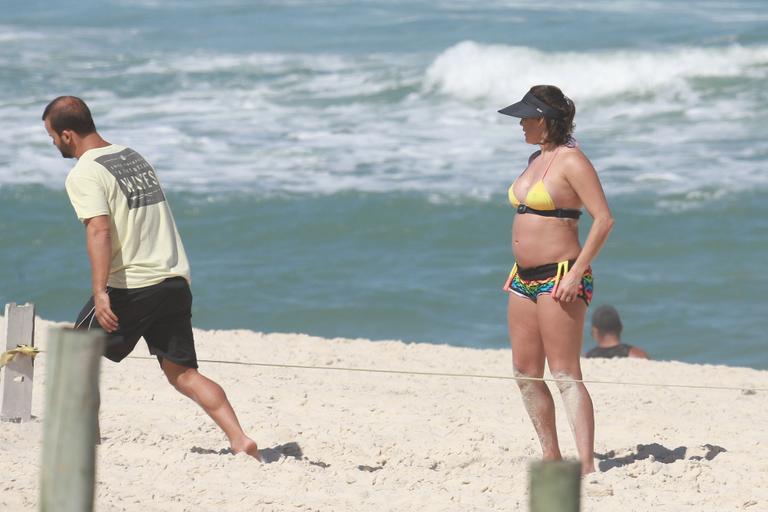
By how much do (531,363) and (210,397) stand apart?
1342mm

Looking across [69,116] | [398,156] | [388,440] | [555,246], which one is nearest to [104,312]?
[69,116]

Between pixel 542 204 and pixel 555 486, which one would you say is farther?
pixel 542 204

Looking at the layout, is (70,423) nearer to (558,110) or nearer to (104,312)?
(104,312)

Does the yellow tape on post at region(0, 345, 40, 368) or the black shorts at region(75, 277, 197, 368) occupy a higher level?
the black shorts at region(75, 277, 197, 368)

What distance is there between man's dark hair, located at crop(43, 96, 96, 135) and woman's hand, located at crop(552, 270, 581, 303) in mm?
1974

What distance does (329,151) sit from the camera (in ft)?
55.8

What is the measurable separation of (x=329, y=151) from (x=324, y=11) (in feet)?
42.5

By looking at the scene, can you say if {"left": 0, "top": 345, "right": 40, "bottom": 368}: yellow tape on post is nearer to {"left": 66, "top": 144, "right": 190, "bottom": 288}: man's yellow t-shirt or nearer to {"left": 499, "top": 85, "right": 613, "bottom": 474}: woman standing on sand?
{"left": 66, "top": 144, "right": 190, "bottom": 288}: man's yellow t-shirt

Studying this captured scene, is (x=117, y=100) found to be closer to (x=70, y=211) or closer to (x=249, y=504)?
(x=70, y=211)

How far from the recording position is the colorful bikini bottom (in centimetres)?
519

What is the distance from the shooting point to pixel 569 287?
5.11 metres

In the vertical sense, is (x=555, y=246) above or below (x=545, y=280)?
above

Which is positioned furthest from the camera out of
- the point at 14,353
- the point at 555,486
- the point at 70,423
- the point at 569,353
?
the point at 14,353

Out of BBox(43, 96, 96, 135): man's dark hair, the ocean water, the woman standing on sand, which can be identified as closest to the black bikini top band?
the woman standing on sand
